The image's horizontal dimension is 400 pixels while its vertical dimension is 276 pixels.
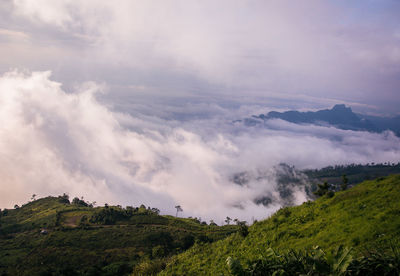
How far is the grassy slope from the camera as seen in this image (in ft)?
59.6

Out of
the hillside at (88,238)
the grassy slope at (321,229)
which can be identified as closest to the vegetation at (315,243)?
the grassy slope at (321,229)

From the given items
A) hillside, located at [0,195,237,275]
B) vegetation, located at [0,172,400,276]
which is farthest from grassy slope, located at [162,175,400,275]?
Answer: hillside, located at [0,195,237,275]

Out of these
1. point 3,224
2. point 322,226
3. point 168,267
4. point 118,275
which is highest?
point 322,226

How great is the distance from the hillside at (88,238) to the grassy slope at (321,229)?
123ft

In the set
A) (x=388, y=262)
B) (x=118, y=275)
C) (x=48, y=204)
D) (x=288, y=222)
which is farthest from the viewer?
(x=48, y=204)

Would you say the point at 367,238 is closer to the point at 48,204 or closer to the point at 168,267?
the point at 168,267

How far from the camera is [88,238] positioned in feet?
407

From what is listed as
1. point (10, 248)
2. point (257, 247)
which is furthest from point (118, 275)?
point (10, 248)

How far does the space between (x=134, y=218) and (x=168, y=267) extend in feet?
435

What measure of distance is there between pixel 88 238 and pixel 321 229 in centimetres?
12496

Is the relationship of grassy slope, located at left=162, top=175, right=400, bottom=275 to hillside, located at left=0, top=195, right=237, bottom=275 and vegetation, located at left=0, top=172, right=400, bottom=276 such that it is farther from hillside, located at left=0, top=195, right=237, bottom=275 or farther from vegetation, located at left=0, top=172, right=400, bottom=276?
hillside, located at left=0, top=195, right=237, bottom=275

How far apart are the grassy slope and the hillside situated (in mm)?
37442

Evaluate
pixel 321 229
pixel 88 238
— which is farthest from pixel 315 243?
pixel 88 238

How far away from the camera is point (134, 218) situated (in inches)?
6112
